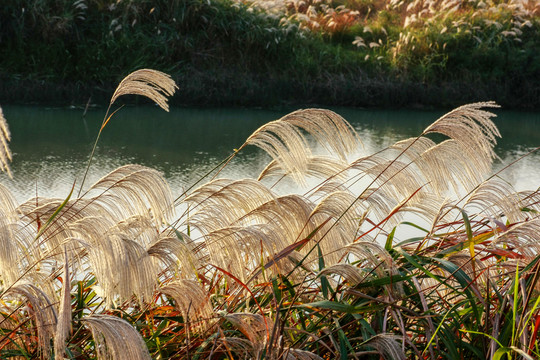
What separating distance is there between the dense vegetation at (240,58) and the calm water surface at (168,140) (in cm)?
31

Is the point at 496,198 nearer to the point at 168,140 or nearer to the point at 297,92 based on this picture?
the point at 168,140

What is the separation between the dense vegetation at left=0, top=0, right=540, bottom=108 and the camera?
21.7ft

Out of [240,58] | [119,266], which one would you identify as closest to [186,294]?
[119,266]

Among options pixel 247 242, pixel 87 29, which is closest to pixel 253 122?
pixel 87 29

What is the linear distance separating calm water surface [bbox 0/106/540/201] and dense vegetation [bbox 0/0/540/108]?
31 cm

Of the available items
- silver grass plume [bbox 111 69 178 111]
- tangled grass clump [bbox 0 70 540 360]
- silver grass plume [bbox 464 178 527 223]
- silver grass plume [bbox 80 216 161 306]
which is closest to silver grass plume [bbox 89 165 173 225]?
tangled grass clump [bbox 0 70 540 360]

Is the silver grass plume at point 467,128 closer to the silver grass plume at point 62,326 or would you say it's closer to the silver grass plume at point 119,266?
the silver grass plume at point 119,266

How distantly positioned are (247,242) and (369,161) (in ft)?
1.62

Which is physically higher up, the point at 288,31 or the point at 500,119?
the point at 288,31

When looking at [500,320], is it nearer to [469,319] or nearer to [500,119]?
[469,319]

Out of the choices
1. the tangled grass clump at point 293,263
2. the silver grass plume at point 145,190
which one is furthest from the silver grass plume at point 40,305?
the silver grass plume at point 145,190

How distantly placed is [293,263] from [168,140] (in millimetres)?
3807

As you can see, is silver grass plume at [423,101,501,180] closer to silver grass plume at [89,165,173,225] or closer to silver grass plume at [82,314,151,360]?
silver grass plume at [89,165,173,225]

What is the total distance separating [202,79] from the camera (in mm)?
6688
